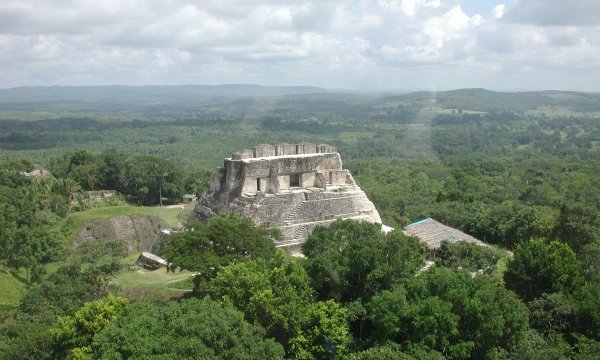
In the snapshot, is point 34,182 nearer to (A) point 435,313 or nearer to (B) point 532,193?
(A) point 435,313

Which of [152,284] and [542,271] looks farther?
[152,284]

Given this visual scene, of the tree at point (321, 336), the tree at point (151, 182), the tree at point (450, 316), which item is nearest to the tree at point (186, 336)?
the tree at point (321, 336)

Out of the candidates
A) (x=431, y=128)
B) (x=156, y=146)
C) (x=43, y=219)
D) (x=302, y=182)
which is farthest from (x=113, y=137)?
(x=302, y=182)

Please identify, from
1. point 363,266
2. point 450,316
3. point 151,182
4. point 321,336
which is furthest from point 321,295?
point 151,182

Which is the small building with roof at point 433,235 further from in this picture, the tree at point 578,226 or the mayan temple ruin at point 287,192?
the tree at point 578,226

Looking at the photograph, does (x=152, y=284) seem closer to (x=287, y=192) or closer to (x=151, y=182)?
(x=287, y=192)

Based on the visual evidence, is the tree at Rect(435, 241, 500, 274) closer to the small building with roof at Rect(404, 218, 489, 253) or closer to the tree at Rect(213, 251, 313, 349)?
the small building with roof at Rect(404, 218, 489, 253)
